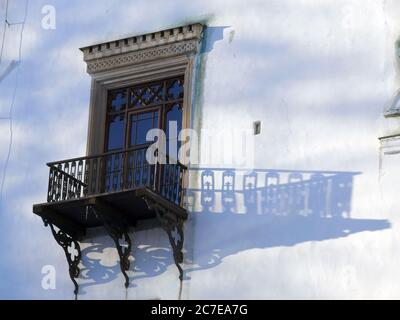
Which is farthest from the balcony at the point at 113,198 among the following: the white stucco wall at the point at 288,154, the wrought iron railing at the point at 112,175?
the white stucco wall at the point at 288,154

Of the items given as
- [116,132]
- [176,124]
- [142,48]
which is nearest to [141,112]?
[116,132]

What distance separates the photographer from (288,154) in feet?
57.3

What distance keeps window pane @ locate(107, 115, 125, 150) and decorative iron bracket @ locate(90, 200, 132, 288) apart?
1.19m

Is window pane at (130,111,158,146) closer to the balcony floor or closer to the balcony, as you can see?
the balcony

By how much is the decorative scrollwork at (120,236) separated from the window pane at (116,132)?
4.03ft

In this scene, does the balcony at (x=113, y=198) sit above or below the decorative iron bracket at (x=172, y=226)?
above

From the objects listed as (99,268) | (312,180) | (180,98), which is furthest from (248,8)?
(99,268)

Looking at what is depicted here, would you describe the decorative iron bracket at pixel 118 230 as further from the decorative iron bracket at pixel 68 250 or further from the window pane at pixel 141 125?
the window pane at pixel 141 125

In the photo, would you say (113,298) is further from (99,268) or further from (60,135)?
(60,135)

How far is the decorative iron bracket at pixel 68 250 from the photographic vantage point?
726 inches

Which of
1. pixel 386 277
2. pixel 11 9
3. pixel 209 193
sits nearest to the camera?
pixel 386 277

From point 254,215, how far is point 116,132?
251 centimetres

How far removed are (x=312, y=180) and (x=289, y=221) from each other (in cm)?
53
